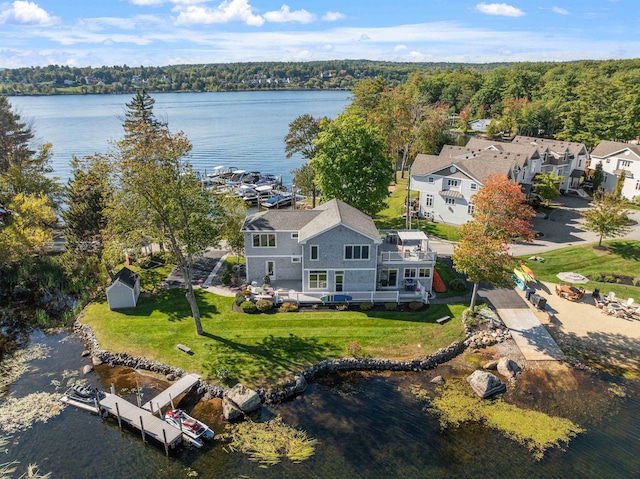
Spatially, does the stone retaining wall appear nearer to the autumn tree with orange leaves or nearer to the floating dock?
the floating dock

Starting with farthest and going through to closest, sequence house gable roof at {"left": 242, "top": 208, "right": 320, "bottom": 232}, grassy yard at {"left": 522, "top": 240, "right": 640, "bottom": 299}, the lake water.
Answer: the lake water, grassy yard at {"left": 522, "top": 240, "right": 640, "bottom": 299}, house gable roof at {"left": 242, "top": 208, "right": 320, "bottom": 232}

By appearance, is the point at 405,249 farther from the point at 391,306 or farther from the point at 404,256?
the point at 391,306

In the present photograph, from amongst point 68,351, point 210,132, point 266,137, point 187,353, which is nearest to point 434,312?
point 187,353

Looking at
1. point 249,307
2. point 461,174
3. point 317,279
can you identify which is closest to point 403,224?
point 461,174

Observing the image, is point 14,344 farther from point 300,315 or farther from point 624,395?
point 624,395

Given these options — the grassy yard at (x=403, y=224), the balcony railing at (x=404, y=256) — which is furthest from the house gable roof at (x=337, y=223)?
the grassy yard at (x=403, y=224)

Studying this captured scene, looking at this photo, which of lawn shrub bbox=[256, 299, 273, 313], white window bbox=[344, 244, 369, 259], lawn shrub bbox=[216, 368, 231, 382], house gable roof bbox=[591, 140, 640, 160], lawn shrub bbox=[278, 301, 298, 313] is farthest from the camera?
house gable roof bbox=[591, 140, 640, 160]

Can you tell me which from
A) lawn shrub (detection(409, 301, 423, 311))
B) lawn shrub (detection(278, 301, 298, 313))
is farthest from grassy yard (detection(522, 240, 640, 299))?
lawn shrub (detection(278, 301, 298, 313))

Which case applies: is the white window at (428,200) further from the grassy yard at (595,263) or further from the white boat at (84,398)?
the white boat at (84,398)
